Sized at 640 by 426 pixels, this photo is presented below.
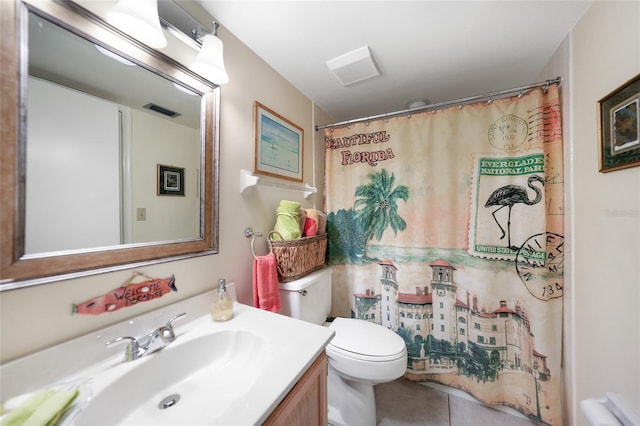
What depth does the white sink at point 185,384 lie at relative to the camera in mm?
523

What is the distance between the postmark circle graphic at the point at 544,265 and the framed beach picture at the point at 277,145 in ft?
4.59

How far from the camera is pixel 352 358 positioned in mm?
1089

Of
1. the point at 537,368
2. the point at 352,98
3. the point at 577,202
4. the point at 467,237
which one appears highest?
the point at 352,98

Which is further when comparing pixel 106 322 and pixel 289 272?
pixel 289 272

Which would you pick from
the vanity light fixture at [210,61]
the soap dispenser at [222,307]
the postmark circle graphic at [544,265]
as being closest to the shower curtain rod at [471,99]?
the postmark circle graphic at [544,265]

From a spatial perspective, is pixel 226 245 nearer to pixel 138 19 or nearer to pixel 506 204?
pixel 138 19

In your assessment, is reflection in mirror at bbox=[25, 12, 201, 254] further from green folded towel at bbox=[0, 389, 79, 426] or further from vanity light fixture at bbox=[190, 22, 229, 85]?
green folded towel at bbox=[0, 389, 79, 426]

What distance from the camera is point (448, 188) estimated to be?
1362 mm

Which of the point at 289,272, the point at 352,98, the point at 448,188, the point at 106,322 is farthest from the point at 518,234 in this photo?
the point at 106,322

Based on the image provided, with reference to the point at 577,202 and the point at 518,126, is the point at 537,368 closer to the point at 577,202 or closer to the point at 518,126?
the point at 577,202

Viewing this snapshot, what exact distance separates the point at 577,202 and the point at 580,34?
0.76 meters

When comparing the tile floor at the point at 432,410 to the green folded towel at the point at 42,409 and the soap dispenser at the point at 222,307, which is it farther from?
the green folded towel at the point at 42,409

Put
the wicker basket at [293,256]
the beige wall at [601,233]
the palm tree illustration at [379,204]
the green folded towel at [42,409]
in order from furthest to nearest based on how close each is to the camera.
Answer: the palm tree illustration at [379,204]
the wicker basket at [293,256]
the beige wall at [601,233]
the green folded towel at [42,409]

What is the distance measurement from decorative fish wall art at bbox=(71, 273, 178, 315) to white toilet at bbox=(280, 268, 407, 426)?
1.83 feet
